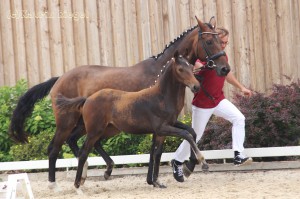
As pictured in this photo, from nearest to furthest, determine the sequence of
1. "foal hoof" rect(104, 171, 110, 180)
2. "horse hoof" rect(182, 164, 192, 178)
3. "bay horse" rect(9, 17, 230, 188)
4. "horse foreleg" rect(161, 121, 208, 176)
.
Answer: "horse foreleg" rect(161, 121, 208, 176) < "bay horse" rect(9, 17, 230, 188) < "horse hoof" rect(182, 164, 192, 178) < "foal hoof" rect(104, 171, 110, 180)

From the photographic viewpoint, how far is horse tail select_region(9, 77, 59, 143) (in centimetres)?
1026

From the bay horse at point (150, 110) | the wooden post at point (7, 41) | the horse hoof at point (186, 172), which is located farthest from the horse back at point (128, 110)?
the wooden post at point (7, 41)

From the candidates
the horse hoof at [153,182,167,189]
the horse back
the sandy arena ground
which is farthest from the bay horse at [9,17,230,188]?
the horse hoof at [153,182,167,189]

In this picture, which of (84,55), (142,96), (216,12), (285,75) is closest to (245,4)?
(216,12)

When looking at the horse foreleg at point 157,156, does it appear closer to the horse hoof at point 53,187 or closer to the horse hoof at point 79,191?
the horse hoof at point 79,191

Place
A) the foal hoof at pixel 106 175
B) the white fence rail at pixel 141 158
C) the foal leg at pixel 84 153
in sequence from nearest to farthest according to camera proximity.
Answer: the foal leg at pixel 84 153 → the foal hoof at pixel 106 175 → the white fence rail at pixel 141 158

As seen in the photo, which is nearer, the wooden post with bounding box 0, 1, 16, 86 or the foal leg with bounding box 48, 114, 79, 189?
the foal leg with bounding box 48, 114, 79, 189

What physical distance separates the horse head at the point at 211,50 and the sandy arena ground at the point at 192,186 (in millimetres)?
1433

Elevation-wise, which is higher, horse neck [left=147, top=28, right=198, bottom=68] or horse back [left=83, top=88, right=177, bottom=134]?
horse neck [left=147, top=28, right=198, bottom=68]

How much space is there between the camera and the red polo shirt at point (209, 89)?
9.19 m

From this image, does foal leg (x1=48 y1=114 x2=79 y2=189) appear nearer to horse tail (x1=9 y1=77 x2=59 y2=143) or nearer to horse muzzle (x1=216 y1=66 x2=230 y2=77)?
horse tail (x1=9 y1=77 x2=59 y2=143)

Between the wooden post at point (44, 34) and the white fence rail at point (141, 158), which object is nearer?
the white fence rail at point (141, 158)

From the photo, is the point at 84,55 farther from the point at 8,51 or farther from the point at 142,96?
the point at 142,96

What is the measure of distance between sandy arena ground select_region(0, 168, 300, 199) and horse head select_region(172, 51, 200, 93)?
4.19 ft
